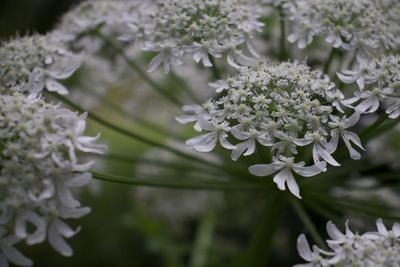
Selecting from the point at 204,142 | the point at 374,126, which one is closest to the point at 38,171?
the point at 204,142

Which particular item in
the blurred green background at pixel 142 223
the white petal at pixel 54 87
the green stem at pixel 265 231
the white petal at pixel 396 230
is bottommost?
the blurred green background at pixel 142 223

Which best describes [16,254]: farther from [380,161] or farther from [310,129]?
[380,161]

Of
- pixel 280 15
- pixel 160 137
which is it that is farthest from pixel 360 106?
pixel 160 137

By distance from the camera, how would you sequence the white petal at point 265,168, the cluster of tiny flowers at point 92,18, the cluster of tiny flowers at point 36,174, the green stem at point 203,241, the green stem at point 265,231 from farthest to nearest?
the green stem at point 203,241 → the cluster of tiny flowers at point 92,18 → the green stem at point 265,231 → the white petal at point 265,168 → the cluster of tiny flowers at point 36,174

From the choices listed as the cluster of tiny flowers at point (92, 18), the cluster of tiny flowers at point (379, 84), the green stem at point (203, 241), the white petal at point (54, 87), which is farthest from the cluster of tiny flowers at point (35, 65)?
the green stem at point (203, 241)

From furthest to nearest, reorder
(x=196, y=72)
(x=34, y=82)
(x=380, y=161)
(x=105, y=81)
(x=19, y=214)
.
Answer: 1. (x=196, y=72)
2. (x=105, y=81)
3. (x=380, y=161)
4. (x=34, y=82)
5. (x=19, y=214)

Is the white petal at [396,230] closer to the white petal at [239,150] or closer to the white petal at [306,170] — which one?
the white petal at [306,170]

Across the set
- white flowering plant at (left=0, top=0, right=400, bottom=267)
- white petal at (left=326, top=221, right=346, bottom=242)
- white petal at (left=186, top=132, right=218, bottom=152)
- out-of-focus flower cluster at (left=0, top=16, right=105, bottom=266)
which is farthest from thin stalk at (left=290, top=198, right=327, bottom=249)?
out-of-focus flower cluster at (left=0, top=16, right=105, bottom=266)
